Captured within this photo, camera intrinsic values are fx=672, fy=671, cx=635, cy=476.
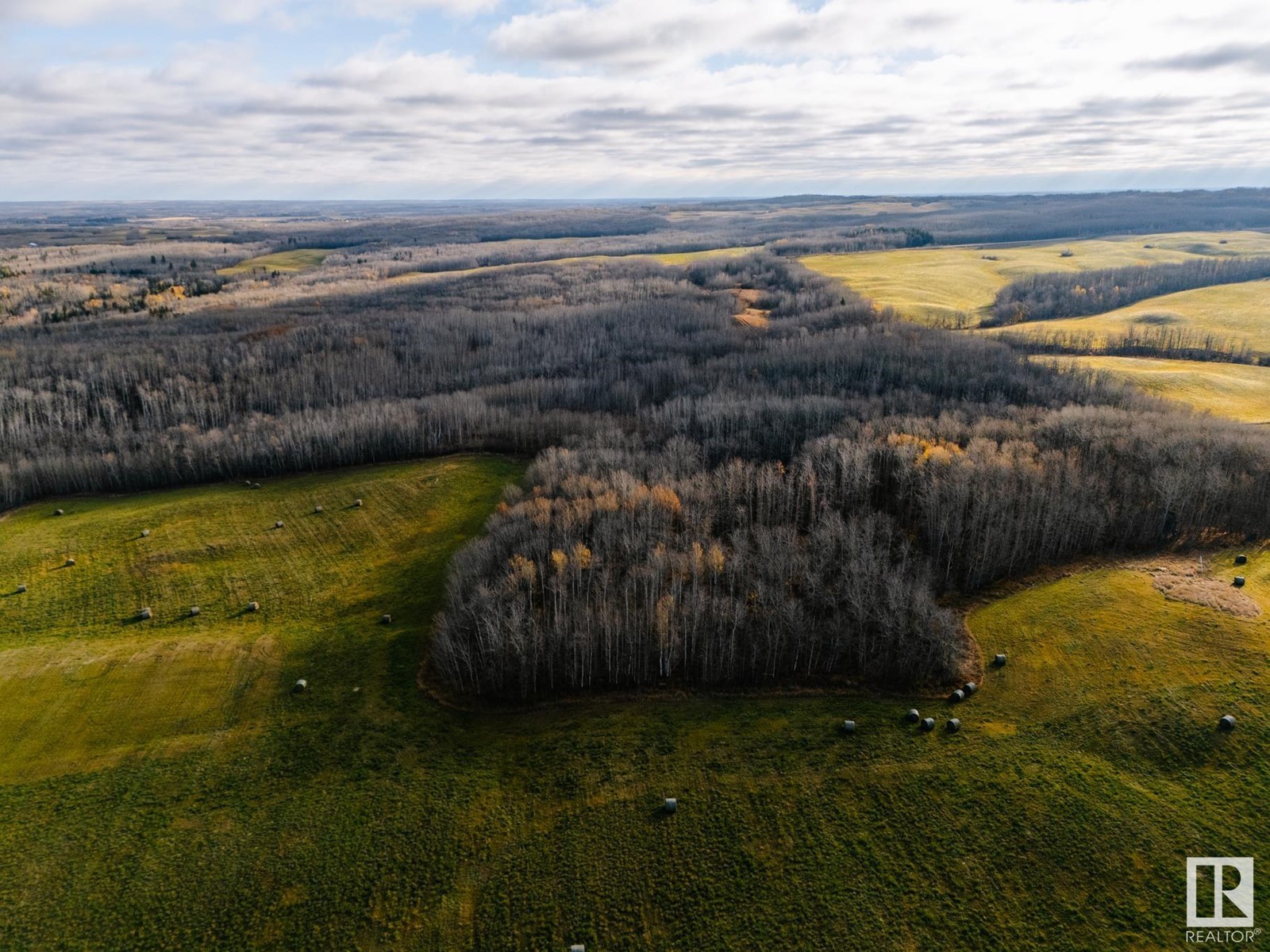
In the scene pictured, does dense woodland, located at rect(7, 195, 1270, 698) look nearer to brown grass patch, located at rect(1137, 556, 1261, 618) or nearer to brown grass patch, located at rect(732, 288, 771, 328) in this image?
brown grass patch, located at rect(1137, 556, 1261, 618)

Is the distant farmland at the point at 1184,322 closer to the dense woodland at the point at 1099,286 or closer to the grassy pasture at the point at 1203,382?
the dense woodland at the point at 1099,286

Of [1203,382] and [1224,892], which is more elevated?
[1203,382]

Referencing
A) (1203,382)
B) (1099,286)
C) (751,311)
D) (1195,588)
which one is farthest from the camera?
(1099,286)

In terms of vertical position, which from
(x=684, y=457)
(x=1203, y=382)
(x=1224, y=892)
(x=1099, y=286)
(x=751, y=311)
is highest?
(x=1099, y=286)

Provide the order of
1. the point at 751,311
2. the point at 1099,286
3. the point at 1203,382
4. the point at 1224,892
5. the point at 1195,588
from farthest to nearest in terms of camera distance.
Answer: the point at 1099,286 < the point at 751,311 < the point at 1203,382 < the point at 1195,588 < the point at 1224,892

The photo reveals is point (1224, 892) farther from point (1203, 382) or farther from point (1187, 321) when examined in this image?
point (1187, 321)

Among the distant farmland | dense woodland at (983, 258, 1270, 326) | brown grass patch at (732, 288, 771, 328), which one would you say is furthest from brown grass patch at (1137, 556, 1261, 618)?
dense woodland at (983, 258, 1270, 326)

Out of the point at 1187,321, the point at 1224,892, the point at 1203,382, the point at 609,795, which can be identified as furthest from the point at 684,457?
the point at 1187,321
